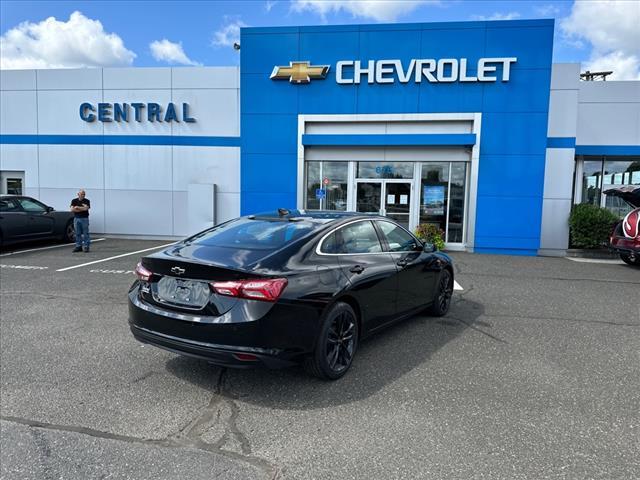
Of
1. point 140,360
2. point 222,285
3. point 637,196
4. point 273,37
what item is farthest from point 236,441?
point 273,37

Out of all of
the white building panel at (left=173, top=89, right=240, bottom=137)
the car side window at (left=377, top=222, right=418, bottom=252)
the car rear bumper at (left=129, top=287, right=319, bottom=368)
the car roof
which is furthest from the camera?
the white building panel at (left=173, top=89, right=240, bottom=137)

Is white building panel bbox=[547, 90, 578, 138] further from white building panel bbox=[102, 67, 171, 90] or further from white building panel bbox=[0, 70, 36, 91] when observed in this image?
white building panel bbox=[0, 70, 36, 91]

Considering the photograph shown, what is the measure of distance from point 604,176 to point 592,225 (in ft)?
15.4

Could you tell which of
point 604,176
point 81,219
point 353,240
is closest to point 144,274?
point 353,240

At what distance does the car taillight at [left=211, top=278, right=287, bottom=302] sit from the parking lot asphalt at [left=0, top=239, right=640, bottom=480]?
88 centimetres

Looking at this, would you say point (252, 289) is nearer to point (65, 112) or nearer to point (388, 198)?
point (388, 198)

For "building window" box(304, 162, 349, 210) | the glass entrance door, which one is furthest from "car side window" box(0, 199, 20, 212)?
the glass entrance door

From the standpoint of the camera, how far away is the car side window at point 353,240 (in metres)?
4.29

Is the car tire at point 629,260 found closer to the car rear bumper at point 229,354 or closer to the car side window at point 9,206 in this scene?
the car rear bumper at point 229,354

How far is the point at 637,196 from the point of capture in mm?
10734

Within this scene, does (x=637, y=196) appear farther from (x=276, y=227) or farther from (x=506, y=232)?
(x=276, y=227)

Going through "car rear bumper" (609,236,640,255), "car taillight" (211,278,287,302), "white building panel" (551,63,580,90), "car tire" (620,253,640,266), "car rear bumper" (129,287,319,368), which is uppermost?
"white building panel" (551,63,580,90)

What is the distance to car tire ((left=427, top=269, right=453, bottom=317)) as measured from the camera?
6016 mm

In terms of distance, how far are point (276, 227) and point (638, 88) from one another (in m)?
16.2
